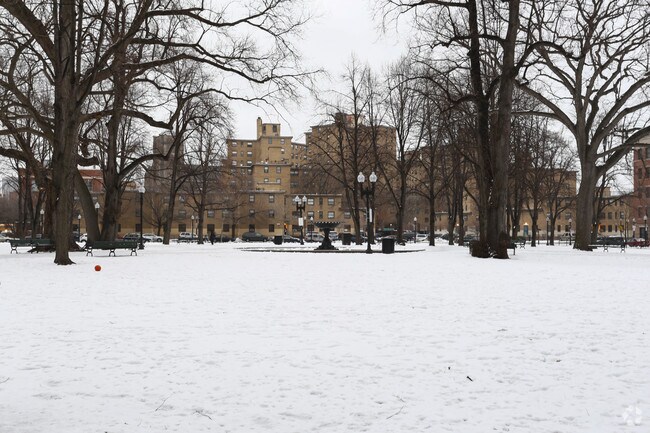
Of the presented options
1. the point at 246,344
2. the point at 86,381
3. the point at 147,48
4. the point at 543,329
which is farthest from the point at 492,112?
the point at 86,381

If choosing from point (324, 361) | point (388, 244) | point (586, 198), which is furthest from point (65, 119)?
point (586, 198)

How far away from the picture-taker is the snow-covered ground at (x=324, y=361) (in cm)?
425

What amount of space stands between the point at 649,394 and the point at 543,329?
2756 mm

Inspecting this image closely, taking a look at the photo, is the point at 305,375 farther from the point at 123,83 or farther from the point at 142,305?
the point at 123,83

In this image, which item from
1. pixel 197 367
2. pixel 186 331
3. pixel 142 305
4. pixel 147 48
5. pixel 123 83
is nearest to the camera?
pixel 197 367

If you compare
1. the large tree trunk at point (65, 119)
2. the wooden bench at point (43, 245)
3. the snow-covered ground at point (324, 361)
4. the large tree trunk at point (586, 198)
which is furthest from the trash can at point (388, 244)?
the snow-covered ground at point (324, 361)

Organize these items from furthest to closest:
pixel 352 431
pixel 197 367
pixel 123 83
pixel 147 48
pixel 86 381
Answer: pixel 147 48
pixel 123 83
pixel 197 367
pixel 86 381
pixel 352 431

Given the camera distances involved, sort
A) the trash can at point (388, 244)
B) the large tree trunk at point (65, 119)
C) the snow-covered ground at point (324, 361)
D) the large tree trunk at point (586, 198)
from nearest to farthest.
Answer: the snow-covered ground at point (324, 361) → the large tree trunk at point (65, 119) → the trash can at point (388, 244) → the large tree trunk at point (586, 198)

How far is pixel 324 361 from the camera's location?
5875mm

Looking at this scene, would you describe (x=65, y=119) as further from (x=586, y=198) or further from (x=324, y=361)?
(x=586, y=198)

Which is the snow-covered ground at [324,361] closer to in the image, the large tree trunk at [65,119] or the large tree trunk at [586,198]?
the large tree trunk at [65,119]

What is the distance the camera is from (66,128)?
67.6ft

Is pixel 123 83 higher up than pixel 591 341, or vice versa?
pixel 123 83

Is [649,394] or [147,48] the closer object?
[649,394]
